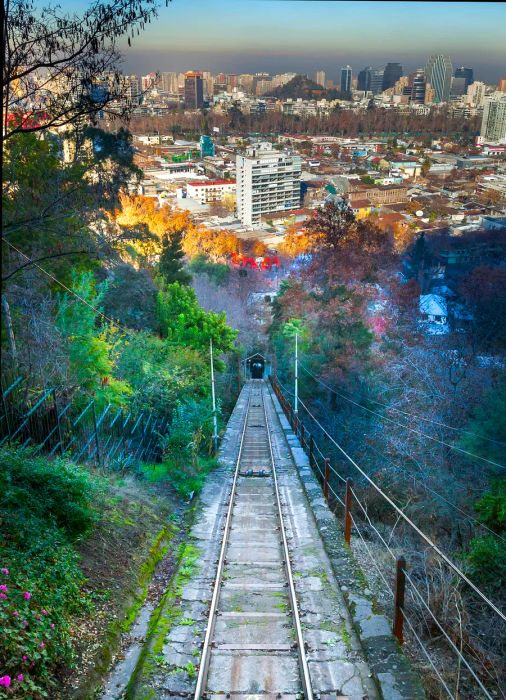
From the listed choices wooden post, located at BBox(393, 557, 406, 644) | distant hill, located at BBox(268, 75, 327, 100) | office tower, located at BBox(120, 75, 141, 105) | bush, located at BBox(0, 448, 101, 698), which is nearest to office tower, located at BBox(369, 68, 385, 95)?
distant hill, located at BBox(268, 75, 327, 100)

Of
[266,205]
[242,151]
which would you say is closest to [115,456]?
[266,205]

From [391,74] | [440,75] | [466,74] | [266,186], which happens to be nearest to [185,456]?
[266,186]

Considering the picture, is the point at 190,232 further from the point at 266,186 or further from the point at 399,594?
the point at 399,594

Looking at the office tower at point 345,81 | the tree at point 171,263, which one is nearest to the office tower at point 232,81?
the office tower at point 345,81

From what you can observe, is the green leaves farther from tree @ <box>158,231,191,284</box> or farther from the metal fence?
the metal fence

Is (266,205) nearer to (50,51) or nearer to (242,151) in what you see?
(242,151)

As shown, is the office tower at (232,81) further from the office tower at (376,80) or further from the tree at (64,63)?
the tree at (64,63)
